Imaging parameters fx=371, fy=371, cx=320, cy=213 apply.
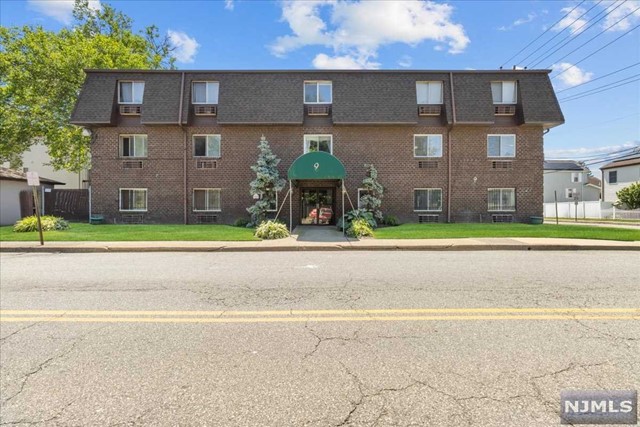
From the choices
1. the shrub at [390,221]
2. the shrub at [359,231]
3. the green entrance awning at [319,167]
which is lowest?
the shrub at [359,231]

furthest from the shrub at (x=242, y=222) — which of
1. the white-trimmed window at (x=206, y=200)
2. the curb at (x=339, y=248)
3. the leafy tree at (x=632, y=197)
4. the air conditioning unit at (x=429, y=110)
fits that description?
the leafy tree at (x=632, y=197)

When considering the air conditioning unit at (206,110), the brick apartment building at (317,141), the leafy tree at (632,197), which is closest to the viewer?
the brick apartment building at (317,141)

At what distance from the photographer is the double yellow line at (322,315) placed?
4695 mm

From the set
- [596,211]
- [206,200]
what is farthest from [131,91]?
[596,211]

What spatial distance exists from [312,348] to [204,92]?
1976cm

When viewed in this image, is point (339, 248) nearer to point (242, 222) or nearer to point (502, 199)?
point (242, 222)

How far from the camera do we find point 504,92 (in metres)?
20.6

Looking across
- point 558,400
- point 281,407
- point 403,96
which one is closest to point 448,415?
point 558,400

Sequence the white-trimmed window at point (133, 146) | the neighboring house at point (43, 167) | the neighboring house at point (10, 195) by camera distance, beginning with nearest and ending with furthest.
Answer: the white-trimmed window at point (133, 146) → the neighboring house at point (10, 195) → the neighboring house at point (43, 167)

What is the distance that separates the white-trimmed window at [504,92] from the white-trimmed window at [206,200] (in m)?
16.4

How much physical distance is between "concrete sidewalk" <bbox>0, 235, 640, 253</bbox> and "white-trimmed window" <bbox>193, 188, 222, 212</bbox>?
7.92 metres

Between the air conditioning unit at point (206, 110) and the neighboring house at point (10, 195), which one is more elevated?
the air conditioning unit at point (206, 110)

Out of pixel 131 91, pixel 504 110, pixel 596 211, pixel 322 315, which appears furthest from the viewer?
pixel 596 211

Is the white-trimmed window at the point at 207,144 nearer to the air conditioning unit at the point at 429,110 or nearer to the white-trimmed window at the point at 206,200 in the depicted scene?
the white-trimmed window at the point at 206,200
